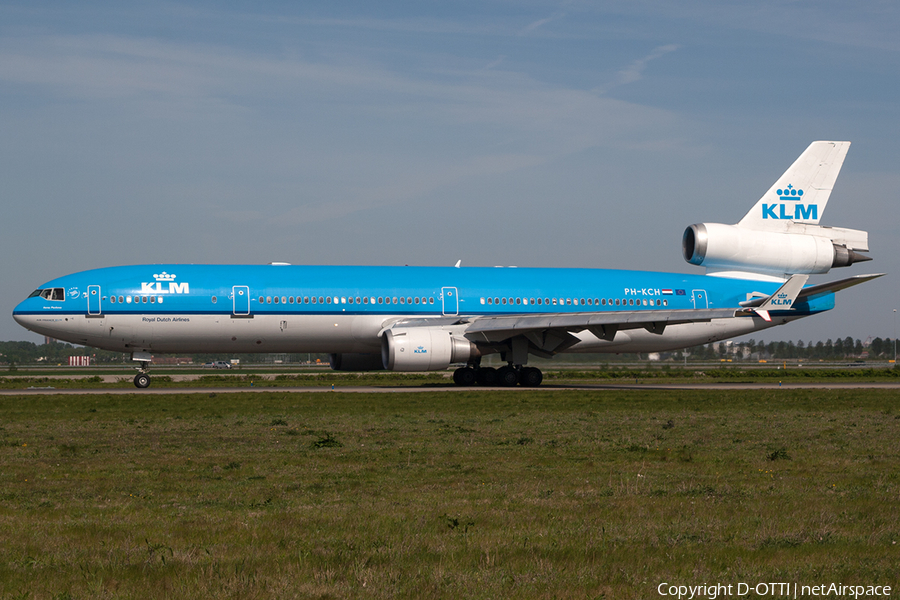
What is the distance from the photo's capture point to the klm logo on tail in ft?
128

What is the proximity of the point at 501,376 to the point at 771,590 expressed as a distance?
2855 cm

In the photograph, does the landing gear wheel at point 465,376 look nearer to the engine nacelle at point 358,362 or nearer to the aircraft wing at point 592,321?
the aircraft wing at point 592,321

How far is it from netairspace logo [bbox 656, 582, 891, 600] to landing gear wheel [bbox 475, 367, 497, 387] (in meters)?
28.8

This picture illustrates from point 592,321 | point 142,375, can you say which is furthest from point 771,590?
point 142,375

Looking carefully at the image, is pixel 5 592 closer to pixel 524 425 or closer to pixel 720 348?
pixel 524 425

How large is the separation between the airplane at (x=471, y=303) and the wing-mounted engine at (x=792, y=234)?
59mm

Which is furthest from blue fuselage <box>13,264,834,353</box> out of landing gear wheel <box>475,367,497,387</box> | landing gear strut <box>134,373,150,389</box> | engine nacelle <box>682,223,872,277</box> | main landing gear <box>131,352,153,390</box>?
landing gear wheel <box>475,367,497,387</box>

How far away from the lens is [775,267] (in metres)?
38.7

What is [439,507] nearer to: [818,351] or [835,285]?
[835,285]

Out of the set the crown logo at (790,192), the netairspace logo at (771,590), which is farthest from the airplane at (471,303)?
the netairspace logo at (771,590)

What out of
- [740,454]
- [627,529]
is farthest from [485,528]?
[740,454]

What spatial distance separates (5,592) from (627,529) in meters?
5.14

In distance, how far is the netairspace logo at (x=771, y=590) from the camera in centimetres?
617

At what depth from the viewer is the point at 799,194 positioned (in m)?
38.9
